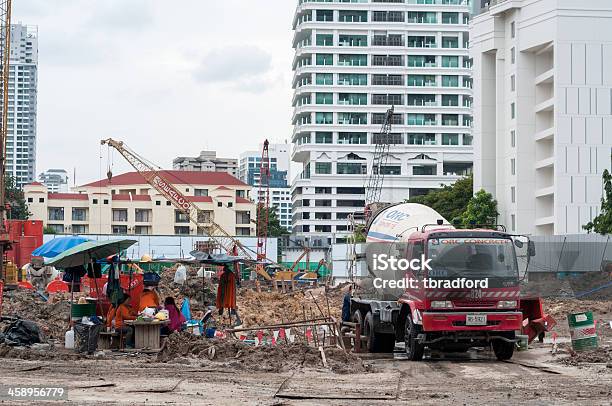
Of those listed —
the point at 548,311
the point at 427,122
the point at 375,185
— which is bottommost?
the point at 548,311

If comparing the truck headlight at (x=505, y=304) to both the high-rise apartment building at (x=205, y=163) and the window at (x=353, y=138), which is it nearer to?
the window at (x=353, y=138)

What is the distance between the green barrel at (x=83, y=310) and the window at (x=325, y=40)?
101 meters

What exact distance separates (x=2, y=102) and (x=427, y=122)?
7505 cm

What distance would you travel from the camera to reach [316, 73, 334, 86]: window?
12256 centimetres

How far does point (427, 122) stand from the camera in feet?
412

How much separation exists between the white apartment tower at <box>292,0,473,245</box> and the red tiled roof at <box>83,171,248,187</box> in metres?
9.57

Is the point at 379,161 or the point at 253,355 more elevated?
the point at 379,161

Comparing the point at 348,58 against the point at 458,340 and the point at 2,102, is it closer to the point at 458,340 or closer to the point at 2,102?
the point at 2,102

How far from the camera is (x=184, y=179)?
128 m

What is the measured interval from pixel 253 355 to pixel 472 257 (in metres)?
4.80

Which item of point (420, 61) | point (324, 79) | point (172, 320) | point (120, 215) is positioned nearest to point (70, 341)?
point (172, 320)

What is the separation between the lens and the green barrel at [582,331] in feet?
70.5

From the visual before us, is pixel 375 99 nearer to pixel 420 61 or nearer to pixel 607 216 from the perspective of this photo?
pixel 420 61

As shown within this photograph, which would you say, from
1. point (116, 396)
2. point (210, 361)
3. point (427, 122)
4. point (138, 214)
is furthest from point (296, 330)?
point (427, 122)
